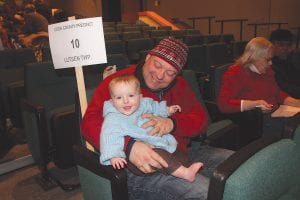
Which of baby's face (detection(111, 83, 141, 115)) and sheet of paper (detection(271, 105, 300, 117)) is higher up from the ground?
baby's face (detection(111, 83, 141, 115))

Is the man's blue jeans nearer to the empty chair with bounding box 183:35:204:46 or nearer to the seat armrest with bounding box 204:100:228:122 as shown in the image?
the seat armrest with bounding box 204:100:228:122

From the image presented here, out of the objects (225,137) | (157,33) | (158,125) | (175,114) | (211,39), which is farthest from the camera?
(157,33)

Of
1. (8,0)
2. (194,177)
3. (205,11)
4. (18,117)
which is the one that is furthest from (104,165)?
(8,0)

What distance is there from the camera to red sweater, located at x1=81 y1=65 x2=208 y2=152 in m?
1.50

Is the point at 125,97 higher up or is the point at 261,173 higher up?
the point at 125,97

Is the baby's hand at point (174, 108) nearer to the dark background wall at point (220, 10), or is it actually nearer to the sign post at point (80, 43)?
the sign post at point (80, 43)

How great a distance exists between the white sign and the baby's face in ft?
0.77

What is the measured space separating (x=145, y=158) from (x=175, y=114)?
427mm

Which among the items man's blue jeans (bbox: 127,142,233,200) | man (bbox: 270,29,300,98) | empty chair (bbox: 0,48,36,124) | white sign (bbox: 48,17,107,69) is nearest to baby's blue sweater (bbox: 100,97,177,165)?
man's blue jeans (bbox: 127,142,233,200)

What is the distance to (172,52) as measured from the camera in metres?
1.57

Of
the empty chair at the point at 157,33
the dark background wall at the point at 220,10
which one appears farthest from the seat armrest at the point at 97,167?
the dark background wall at the point at 220,10

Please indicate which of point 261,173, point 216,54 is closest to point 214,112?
point 261,173

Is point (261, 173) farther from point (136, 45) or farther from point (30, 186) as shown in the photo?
point (136, 45)

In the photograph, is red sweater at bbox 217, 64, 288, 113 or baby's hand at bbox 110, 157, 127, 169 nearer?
baby's hand at bbox 110, 157, 127, 169
